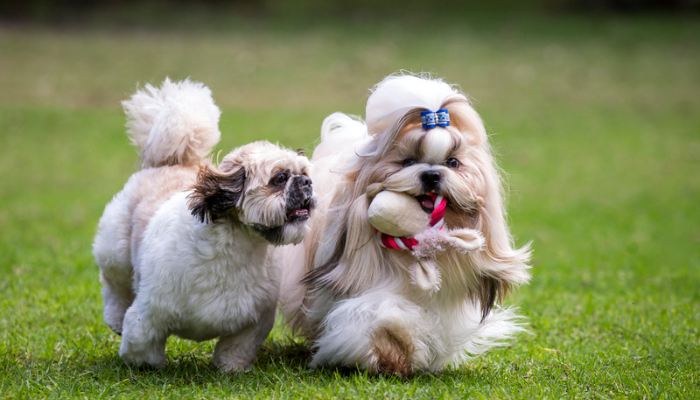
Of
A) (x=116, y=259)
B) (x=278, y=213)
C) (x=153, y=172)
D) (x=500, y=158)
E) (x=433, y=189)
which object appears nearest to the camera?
(x=278, y=213)

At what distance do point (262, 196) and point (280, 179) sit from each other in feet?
0.44

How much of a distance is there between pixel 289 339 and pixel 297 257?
63cm

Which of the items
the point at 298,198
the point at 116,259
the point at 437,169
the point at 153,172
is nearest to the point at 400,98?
the point at 437,169

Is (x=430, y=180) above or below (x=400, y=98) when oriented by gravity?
below

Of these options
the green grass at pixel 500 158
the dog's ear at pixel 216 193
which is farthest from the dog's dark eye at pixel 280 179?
the green grass at pixel 500 158

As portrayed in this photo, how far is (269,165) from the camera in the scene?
3.73 metres

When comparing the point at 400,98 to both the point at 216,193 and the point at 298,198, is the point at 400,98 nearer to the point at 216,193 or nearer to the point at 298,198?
the point at 298,198

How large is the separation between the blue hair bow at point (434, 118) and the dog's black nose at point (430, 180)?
0.25 m

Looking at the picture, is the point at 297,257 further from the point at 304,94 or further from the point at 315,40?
the point at 315,40

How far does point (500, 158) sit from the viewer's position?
483 centimetres

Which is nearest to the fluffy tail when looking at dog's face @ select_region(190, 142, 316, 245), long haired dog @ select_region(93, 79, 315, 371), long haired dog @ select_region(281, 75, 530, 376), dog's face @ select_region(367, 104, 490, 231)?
long haired dog @ select_region(93, 79, 315, 371)

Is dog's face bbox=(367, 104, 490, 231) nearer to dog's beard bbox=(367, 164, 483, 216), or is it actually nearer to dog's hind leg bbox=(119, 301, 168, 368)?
dog's beard bbox=(367, 164, 483, 216)

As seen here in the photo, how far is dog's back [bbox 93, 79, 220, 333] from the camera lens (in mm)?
4504

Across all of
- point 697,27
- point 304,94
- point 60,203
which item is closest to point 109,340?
point 60,203
